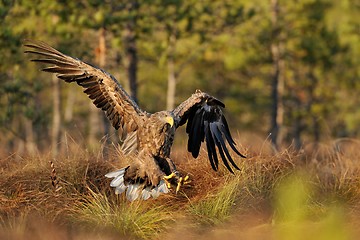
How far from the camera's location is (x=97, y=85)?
36.0 ft

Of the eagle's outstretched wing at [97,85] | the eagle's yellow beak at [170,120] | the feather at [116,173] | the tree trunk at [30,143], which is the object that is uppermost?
the eagle's outstretched wing at [97,85]

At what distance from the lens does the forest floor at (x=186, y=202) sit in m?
9.83

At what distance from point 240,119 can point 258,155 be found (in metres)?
27.0

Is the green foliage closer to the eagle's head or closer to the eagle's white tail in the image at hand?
the eagle's white tail

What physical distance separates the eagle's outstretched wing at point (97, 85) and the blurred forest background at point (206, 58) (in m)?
5.36

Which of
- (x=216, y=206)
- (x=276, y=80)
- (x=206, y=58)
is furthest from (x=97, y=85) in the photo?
(x=206, y=58)

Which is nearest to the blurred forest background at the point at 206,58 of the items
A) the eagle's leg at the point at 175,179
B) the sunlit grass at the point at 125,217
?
the eagle's leg at the point at 175,179

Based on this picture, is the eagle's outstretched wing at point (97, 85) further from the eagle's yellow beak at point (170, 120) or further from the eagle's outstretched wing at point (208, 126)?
the eagle's outstretched wing at point (208, 126)

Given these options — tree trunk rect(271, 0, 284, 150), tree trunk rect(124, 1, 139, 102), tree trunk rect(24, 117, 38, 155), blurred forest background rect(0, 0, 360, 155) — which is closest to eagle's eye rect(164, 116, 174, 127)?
tree trunk rect(24, 117, 38, 155)

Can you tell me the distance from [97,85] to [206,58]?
81.1 ft

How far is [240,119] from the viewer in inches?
1518

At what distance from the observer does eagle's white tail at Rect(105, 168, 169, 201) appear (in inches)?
416

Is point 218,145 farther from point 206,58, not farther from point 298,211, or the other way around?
point 206,58

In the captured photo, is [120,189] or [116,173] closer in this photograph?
[120,189]
